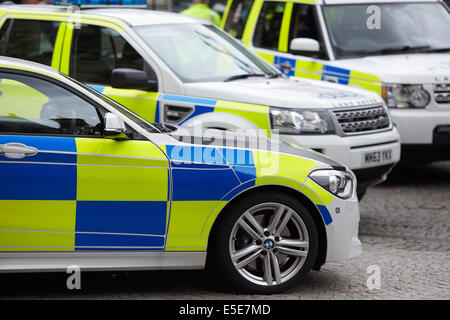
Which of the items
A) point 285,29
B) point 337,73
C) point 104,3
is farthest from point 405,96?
point 104,3

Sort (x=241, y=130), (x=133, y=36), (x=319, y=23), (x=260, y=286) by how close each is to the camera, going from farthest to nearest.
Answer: (x=319, y=23) < (x=133, y=36) < (x=241, y=130) < (x=260, y=286)

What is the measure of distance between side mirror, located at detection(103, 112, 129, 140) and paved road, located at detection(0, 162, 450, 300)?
99 cm

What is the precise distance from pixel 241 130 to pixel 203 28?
161 cm

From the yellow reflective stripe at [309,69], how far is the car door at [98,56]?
266 cm

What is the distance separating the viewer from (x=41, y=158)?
5320 millimetres

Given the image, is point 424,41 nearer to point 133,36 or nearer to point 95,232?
point 133,36

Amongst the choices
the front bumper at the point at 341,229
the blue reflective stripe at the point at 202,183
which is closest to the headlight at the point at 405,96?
the front bumper at the point at 341,229

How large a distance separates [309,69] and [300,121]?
2582 mm

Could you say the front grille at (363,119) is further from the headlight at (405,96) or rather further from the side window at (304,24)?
the side window at (304,24)

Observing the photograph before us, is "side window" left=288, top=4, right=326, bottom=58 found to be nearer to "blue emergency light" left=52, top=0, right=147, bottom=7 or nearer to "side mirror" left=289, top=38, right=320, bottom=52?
"side mirror" left=289, top=38, right=320, bottom=52

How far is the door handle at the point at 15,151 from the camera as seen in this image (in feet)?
17.4

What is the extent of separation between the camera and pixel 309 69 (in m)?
10.1

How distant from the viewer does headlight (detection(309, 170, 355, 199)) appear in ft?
19.1

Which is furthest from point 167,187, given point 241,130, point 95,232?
point 241,130
